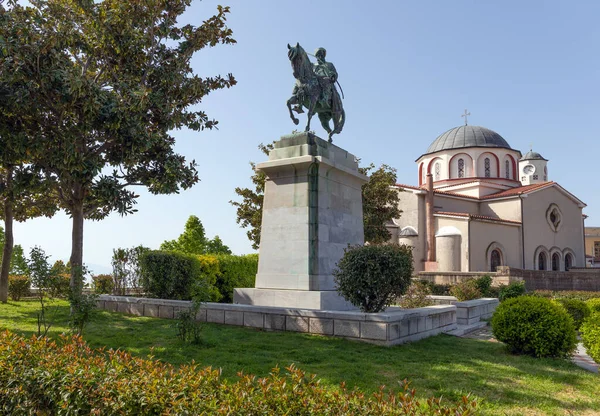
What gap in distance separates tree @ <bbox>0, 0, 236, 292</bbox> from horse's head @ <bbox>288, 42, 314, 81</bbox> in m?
3.80

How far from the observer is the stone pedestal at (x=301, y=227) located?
9.73 metres

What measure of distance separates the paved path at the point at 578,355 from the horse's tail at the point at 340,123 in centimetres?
574

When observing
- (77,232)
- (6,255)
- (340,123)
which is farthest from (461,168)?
(6,255)

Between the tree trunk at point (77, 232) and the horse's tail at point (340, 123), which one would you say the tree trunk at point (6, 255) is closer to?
the tree trunk at point (77, 232)

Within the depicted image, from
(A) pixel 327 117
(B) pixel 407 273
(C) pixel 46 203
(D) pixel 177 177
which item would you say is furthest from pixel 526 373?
(C) pixel 46 203

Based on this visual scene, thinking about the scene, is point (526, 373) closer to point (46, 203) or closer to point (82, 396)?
point (82, 396)

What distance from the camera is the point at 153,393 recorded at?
3549 mm

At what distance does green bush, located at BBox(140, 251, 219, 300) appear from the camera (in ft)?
40.0

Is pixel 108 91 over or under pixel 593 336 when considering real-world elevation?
over

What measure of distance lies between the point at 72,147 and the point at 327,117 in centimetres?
626

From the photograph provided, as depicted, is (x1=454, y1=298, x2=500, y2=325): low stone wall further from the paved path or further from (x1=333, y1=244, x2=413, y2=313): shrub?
(x1=333, y1=244, x2=413, y2=313): shrub

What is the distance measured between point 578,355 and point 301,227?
6.04 metres

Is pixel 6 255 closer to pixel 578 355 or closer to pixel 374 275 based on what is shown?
pixel 374 275

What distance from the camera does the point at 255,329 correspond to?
352 inches
